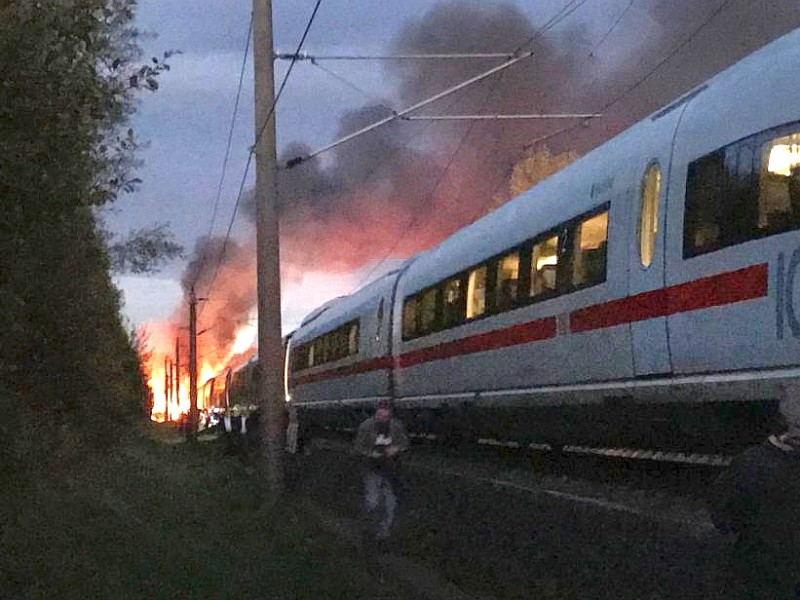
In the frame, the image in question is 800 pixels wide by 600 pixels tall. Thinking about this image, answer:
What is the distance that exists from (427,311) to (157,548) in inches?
269

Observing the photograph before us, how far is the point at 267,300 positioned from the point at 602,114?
16.7 feet

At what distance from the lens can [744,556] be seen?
5.40 metres

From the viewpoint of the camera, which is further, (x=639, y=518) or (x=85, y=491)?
(x=85, y=491)

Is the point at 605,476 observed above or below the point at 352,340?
below

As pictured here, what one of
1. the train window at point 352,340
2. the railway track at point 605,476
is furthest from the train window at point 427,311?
the train window at point 352,340

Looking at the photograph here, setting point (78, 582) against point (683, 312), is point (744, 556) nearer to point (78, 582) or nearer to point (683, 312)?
point (683, 312)

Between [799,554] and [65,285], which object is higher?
[65,285]

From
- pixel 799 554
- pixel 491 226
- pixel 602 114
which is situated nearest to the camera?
pixel 799 554

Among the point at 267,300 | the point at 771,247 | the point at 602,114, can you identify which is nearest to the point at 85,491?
the point at 267,300

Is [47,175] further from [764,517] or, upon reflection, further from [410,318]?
[410,318]

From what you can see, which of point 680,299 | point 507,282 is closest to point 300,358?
point 507,282

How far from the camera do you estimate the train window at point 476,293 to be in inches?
609

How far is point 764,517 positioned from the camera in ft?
17.3

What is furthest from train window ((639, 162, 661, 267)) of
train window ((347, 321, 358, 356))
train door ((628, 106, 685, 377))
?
train window ((347, 321, 358, 356))
